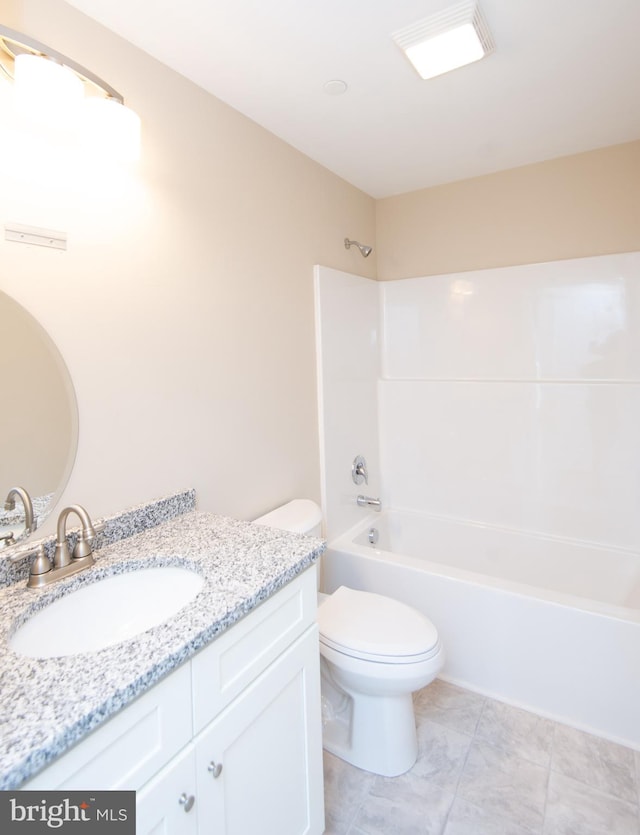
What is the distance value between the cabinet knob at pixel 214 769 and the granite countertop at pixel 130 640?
266 mm

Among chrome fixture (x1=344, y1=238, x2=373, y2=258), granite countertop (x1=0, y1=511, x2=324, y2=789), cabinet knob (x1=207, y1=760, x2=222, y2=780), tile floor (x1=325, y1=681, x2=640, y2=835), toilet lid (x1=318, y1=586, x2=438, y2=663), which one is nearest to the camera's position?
granite countertop (x1=0, y1=511, x2=324, y2=789)

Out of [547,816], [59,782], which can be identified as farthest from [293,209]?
[547,816]

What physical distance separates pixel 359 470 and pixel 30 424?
70.9 inches

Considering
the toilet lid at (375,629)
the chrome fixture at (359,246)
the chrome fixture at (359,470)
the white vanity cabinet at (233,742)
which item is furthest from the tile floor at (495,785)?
the chrome fixture at (359,246)

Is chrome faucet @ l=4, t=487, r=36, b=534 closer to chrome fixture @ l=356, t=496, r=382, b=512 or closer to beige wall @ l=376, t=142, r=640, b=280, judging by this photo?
chrome fixture @ l=356, t=496, r=382, b=512

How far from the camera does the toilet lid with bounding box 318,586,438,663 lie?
1511 millimetres

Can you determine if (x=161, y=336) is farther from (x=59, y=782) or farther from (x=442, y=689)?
(x=442, y=689)

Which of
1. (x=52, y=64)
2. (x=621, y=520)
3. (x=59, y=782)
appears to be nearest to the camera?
(x=59, y=782)

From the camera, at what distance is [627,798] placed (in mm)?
1470

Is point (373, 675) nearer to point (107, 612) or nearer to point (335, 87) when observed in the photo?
point (107, 612)

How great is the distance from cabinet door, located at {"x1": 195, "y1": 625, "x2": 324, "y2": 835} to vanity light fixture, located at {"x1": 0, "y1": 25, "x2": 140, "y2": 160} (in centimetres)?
143

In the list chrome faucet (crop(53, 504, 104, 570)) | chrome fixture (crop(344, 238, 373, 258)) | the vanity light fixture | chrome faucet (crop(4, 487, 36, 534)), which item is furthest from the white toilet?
chrome fixture (crop(344, 238, 373, 258))

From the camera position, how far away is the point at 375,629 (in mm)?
1607

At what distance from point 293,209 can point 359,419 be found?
4.00 ft
